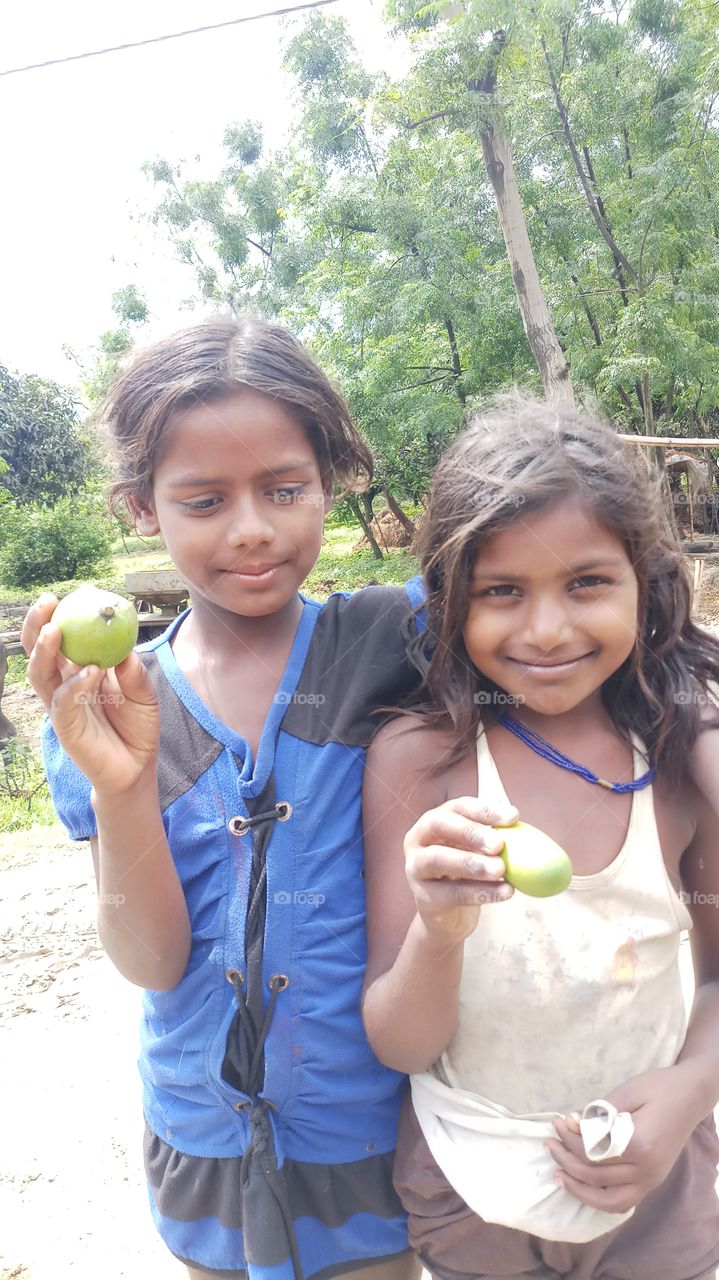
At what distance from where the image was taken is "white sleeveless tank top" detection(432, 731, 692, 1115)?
1.25 m

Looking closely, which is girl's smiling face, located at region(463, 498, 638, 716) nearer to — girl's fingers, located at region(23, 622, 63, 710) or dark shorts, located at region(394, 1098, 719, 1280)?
girl's fingers, located at region(23, 622, 63, 710)

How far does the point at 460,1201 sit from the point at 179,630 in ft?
3.27

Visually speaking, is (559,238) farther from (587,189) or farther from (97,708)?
(97,708)

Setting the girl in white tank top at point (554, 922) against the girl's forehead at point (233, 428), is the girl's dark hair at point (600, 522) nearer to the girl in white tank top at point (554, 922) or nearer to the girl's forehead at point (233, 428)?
the girl in white tank top at point (554, 922)

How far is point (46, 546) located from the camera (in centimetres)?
1883

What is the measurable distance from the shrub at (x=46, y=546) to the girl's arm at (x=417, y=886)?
59.3ft

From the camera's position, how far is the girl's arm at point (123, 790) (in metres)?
1.15

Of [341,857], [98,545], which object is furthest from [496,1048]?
[98,545]

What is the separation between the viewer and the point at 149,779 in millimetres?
1225

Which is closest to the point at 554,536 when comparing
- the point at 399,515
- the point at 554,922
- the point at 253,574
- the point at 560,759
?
the point at 560,759

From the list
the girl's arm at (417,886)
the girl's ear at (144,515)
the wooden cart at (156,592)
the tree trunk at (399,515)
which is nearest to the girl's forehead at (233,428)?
the girl's ear at (144,515)

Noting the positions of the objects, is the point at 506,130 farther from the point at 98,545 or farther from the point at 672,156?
the point at 98,545

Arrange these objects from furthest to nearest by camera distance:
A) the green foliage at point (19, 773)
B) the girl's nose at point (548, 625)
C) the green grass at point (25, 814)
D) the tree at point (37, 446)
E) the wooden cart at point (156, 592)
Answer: the tree at point (37, 446), the wooden cart at point (156, 592), the green foliage at point (19, 773), the green grass at point (25, 814), the girl's nose at point (548, 625)

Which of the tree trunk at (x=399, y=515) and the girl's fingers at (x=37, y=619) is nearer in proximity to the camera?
the girl's fingers at (x=37, y=619)
